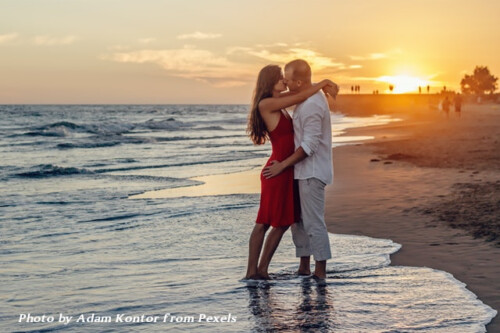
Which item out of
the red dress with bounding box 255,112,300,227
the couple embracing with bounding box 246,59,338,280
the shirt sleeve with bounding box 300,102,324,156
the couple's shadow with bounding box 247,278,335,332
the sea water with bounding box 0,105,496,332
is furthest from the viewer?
the red dress with bounding box 255,112,300,227

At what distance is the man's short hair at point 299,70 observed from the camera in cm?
562

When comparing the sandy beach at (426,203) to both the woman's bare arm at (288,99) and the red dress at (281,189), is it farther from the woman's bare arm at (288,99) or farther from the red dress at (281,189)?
the woman's bare arm at (288,99)

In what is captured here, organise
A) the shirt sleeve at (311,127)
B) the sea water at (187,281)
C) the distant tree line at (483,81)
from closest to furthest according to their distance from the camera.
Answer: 1. the sea water at (187,281)
2. the shirt sleeve at (311,127)
3. the distant tree line at (483,81)

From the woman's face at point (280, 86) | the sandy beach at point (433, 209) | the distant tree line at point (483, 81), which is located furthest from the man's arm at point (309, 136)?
the distant tree line at point (483, 81)

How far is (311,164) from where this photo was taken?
5566 mm

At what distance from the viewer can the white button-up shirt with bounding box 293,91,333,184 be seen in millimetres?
5461

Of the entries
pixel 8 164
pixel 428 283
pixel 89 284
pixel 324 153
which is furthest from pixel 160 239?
pixel 8 164

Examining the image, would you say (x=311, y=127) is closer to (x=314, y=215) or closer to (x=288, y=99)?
(x=288, y=99)

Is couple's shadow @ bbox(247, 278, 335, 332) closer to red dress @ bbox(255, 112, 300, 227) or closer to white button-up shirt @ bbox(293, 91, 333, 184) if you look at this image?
red dress @ bbox(255, 112, 300, 227)

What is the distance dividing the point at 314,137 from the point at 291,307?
153 cm

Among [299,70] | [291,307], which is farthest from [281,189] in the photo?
[291,307]

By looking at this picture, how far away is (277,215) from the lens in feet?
18.6

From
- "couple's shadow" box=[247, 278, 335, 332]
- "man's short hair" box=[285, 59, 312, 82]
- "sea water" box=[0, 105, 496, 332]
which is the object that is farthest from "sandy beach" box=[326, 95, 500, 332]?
"man's short hair" box=[285, 59, 312, 82]

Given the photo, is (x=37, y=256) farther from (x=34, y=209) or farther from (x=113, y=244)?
(x=34, y=209)
